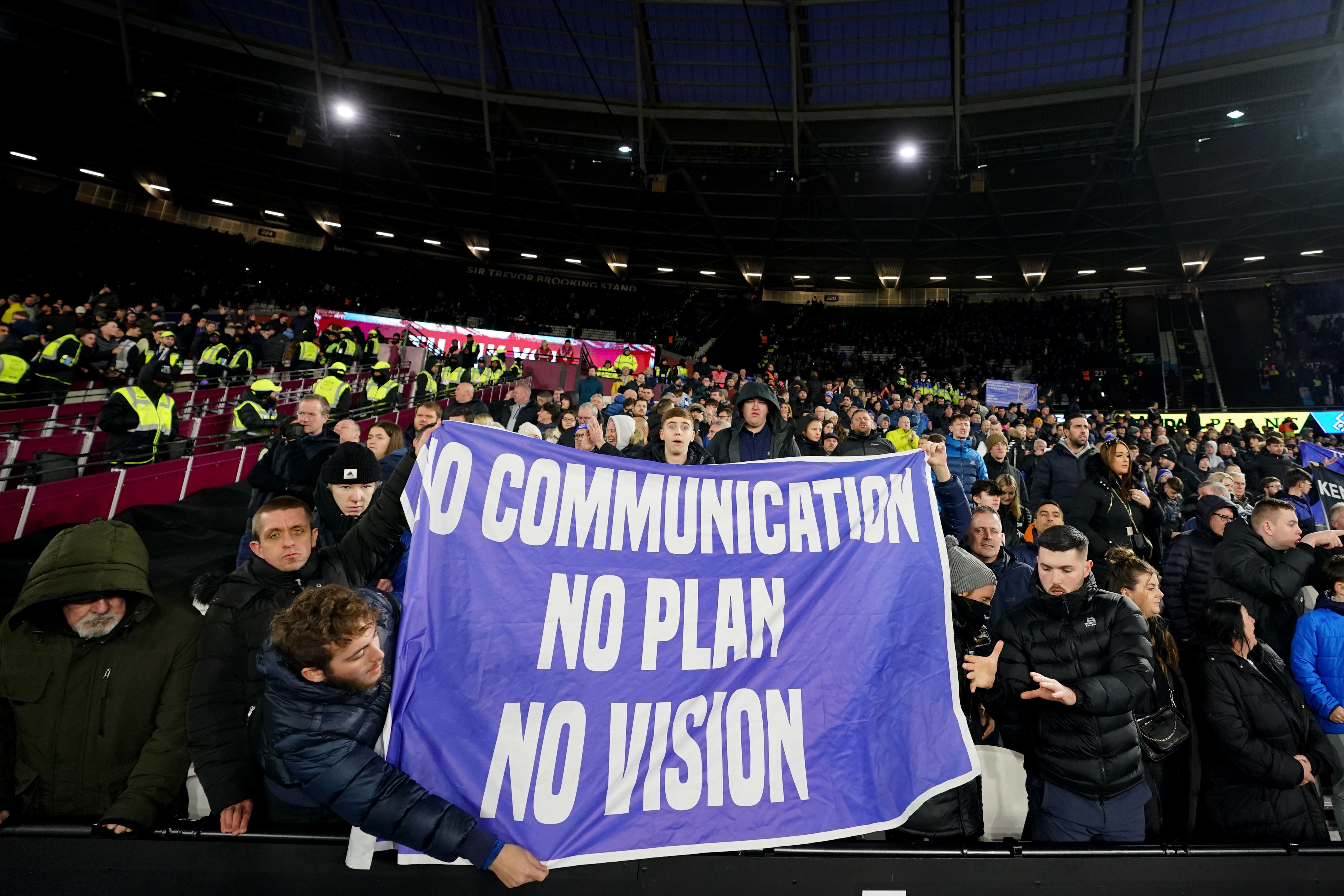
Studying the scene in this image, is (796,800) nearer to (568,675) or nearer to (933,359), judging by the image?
(568,675)

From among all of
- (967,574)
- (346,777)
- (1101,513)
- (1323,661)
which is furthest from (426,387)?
(1323,661)

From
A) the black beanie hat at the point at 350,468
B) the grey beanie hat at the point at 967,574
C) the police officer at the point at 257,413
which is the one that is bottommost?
the grey beanie hat at the point at 967,574

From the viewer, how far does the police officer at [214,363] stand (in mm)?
11359

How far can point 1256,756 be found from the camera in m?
2.66

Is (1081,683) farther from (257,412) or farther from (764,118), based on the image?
(764,118)

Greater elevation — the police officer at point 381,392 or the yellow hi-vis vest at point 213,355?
the yellow hi-vis vest at point 213,355

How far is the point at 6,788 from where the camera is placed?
2156 millimetres

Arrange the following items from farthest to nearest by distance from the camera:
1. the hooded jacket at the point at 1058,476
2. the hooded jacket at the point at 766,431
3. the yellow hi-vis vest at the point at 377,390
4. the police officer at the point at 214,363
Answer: the police officer at the point at 214,363, the yellow hi-vis vest at the point at 377,390, the hooded jacket at the point at 1058,476, the hooded jacket at the point at 766,431

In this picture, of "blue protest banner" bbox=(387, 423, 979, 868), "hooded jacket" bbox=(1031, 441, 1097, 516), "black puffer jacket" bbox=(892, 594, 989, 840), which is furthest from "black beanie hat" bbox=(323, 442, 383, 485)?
"hooded jacket" bbox=(1031, 441, 1097, 516)

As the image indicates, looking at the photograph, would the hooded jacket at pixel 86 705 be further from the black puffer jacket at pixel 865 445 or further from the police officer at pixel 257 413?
the police officer at pixel 257 413

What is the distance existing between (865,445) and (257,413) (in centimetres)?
750

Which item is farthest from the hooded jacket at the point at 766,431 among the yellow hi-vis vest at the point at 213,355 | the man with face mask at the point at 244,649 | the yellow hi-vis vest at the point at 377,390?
the yellow hi-vis vest at the point at 213,355

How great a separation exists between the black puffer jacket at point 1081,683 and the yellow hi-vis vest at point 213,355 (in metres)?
12.7

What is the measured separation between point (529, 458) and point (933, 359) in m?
28.5
